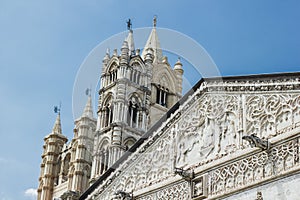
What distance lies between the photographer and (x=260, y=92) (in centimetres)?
1625

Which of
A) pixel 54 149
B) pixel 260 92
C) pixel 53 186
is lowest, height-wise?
pixel 260 92

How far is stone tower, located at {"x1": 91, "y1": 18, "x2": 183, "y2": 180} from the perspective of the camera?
127ft

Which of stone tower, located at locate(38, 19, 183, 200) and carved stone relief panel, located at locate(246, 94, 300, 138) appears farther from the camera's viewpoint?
stone tower, located at locate(38, 19, 183, 200)

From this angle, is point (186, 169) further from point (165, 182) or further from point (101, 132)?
point (101, 132)

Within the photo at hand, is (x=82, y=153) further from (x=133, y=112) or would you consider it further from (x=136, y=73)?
(x=136, y=73)

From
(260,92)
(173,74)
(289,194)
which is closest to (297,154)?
(289,194)

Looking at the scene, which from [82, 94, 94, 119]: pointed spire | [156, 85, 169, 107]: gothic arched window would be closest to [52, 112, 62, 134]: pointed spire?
[82, 94, 94, 119]: pointed spire

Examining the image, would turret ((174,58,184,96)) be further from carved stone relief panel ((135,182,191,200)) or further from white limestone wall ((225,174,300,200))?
white limestone wall ((225,174,300,200))

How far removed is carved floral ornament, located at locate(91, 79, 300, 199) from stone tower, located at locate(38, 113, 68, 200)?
97.7 ft

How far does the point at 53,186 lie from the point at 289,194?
37.8 m

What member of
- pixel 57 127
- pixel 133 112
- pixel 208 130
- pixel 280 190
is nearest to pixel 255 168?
pixel 280 190

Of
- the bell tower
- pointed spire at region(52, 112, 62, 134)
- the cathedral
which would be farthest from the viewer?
pointed spire at region(52, 112, 62, 134)

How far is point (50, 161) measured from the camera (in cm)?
5066

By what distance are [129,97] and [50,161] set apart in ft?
45.3
